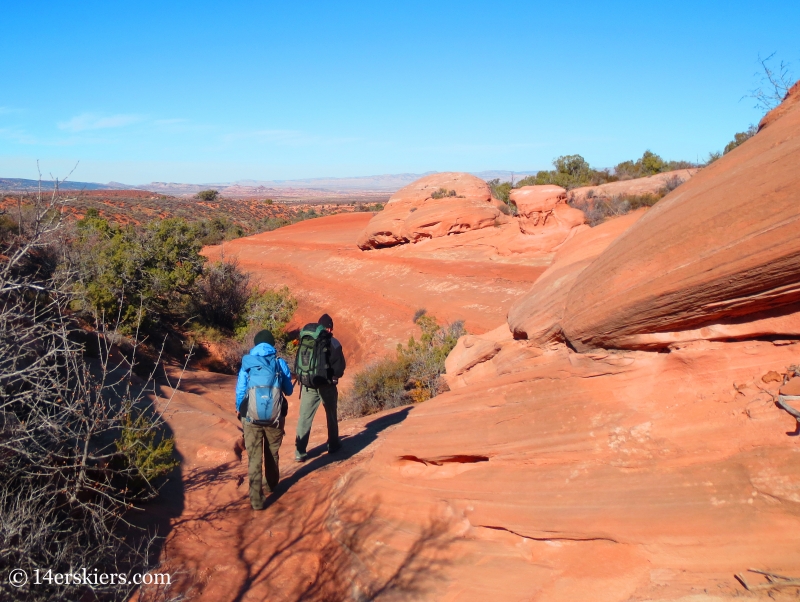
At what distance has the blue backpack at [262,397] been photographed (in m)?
5.09

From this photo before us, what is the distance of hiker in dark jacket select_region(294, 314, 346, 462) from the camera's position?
6367 mm

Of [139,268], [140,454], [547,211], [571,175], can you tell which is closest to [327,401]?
[140,454]

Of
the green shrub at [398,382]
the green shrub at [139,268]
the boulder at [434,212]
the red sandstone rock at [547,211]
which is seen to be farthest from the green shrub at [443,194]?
the green shrub at [398,382]

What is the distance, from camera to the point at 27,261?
35.1ft

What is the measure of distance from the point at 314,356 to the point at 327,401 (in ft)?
1.89

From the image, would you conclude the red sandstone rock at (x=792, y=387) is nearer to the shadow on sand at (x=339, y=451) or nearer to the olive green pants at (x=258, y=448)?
the olive green pants at (x=258, y=448)

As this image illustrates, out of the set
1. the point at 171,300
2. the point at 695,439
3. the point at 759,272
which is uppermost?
the point at 759,272

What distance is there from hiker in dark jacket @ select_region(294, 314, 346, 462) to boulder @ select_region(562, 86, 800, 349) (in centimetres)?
298

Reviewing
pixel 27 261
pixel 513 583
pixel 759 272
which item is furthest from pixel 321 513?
pixel 27 261

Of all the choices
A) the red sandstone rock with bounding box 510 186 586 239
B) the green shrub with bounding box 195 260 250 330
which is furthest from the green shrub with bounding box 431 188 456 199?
the green shrub with bounding box 195 260 250 330

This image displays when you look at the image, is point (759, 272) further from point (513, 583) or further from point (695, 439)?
point (513, 583)

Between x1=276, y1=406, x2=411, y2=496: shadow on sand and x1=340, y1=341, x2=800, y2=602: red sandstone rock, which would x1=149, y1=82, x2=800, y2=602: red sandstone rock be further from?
x1=276, y1=406, x2=411, y2=496: shadow on sand

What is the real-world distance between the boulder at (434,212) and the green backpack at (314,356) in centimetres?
1566

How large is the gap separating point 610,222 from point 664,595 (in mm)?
3921
